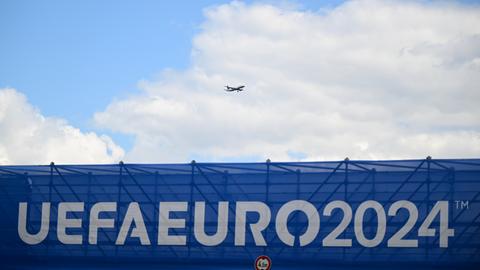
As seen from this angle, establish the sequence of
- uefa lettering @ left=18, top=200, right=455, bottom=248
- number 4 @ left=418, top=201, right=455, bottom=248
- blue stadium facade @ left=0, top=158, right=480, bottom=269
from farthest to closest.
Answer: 1. uefa lettering @ left=18, top=200, right=455, bottom=248
2. blue stadium facade @ left=0, top=158, right=480, bottom=269
3. number 4 @ left=418, top=201, right=455, bottom=248

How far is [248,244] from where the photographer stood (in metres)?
41.4

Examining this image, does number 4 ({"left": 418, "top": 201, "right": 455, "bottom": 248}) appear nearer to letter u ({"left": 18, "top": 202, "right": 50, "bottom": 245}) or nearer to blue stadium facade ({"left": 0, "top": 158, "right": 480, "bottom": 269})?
blue stadium facade ({"left": 0, "top": 158, "right": 480, "bottom": 269})

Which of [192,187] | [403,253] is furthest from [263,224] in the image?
[403,253]

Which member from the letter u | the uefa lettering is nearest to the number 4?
the uefa lettering

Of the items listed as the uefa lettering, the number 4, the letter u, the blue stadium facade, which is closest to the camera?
the number 4

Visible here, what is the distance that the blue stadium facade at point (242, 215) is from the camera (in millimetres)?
39156

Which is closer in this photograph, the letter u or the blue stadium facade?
the blue stadium facade

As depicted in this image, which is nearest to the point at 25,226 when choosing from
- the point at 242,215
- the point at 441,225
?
the point at 242,215

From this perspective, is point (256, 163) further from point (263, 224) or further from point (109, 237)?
point (109, 237)

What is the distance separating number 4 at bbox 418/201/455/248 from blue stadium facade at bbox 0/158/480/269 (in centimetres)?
4

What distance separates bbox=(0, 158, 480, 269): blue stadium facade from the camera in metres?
39.2

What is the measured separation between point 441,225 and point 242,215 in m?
9.08

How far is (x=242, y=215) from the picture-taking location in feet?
137

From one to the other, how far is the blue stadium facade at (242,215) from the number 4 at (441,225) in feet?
0.14
